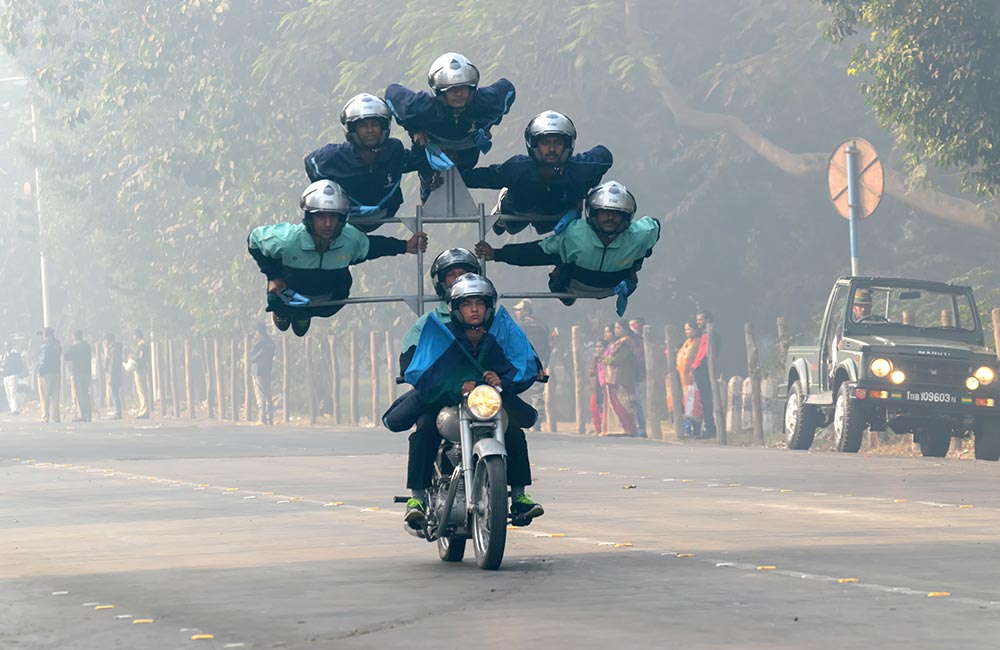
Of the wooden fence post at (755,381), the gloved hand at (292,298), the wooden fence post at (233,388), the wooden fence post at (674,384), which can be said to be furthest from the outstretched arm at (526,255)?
the wooden fence post at (233,388)

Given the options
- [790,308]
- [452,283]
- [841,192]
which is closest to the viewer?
[452,283]

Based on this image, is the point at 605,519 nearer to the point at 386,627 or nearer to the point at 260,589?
the point at 260,589

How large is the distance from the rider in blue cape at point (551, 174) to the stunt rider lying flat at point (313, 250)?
79 cm

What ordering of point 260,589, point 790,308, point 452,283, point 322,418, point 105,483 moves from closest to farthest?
point 260,589
point 452,283
point 105,483
point 790,308
point 322,418

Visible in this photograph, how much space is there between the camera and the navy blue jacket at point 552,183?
12961 millimetres

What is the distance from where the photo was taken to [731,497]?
17.1 metres

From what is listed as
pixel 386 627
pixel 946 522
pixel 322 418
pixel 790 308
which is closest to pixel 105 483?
pixel 946 522

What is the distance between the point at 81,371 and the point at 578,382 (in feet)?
56.1

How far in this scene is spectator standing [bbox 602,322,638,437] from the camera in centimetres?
3189

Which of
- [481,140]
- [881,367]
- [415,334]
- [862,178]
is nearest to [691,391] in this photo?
[862,178]

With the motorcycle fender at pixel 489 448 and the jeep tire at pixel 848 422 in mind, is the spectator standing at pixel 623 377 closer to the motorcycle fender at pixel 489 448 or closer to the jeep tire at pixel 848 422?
A: the jeep tire at pixel 848 422

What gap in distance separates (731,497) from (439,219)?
5216mm

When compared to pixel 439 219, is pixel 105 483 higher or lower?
lower

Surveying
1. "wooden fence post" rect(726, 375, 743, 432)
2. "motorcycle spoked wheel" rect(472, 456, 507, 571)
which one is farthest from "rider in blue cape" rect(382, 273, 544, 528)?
"wooden fence post" rect(726, 375, 743, 432)
